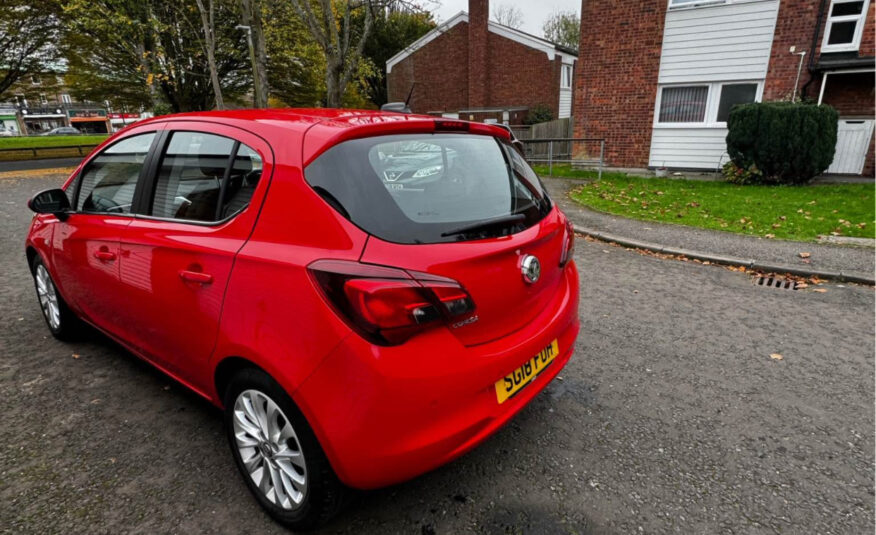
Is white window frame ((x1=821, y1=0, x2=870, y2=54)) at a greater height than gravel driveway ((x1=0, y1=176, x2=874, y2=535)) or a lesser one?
greater

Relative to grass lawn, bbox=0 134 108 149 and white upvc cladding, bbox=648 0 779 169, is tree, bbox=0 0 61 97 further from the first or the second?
white upvc cladding, bbox=648 0 779 169

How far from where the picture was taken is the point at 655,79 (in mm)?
14133

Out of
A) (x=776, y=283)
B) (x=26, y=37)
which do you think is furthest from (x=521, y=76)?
(x=776, y=283)

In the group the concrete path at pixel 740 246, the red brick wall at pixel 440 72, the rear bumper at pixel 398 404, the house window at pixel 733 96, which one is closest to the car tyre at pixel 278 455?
the rear bumper at pixel 398 404

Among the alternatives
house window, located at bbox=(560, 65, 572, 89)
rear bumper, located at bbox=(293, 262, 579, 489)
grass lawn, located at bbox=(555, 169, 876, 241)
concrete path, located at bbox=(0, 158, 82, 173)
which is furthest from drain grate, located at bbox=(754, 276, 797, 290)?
house window, located at bbox=(560, 65, 572, 89)

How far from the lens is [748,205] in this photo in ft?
31.0

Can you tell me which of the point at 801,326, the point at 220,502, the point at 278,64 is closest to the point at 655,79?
the point at 801,326

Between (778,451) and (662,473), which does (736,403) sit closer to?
(778,451)

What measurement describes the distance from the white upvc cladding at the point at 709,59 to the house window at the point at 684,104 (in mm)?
169

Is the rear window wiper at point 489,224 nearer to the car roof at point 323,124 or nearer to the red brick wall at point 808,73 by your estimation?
the car roof at point 323,124

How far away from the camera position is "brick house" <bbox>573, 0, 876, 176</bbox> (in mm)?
12516

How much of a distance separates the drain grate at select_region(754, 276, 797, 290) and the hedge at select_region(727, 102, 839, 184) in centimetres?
754

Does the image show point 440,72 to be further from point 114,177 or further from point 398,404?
point 398,404

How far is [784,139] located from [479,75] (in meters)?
20.1
